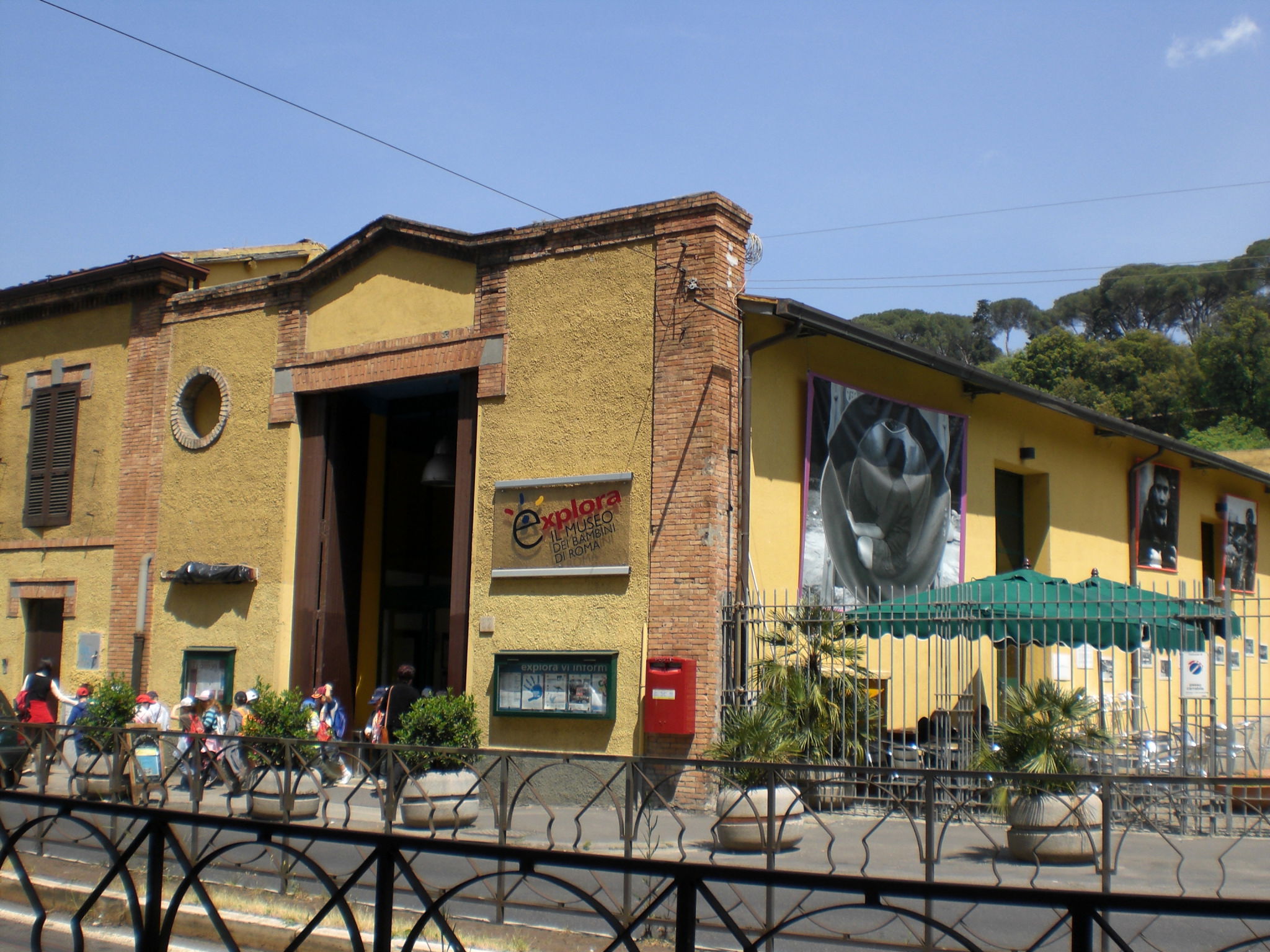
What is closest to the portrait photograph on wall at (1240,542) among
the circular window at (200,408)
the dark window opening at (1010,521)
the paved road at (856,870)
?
the dark window opening at (1010,521)

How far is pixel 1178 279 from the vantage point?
3376 inches

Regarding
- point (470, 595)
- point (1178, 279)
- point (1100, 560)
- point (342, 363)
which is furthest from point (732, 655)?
point (1178, 279)

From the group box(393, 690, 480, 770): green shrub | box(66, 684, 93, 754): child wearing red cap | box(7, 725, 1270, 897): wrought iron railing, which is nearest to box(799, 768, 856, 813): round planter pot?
box(7, 725, 1270, 897): wrought iron railing

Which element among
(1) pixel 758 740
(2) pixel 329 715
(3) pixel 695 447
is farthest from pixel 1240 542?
(2) pixel 329 715

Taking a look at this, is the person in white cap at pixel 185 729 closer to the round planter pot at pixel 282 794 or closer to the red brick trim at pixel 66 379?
the round planter pot at pixel 282 794

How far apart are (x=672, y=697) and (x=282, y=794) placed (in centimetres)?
548

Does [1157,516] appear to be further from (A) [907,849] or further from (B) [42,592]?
(B) [42,592]

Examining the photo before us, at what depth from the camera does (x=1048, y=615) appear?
1305 cm

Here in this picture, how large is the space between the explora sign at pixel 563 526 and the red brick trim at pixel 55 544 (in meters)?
8.02

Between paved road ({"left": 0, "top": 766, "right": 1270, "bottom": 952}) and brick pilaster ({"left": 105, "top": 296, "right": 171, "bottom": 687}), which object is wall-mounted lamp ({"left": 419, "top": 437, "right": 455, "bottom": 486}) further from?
paved road ({"left": 0, "top": 766, "right": 1270, "bottom": 952})

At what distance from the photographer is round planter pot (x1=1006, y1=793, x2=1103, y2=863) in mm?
8922

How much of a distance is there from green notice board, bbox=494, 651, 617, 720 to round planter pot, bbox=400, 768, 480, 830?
2743 millimetres

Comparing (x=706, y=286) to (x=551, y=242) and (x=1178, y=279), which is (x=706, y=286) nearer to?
(x=551, y=242)

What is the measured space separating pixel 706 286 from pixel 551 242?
243cm
